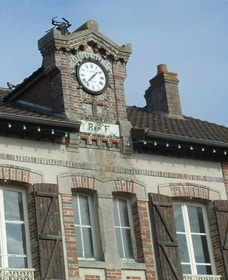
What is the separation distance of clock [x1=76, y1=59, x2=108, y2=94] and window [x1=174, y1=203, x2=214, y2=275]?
3379 millimetres

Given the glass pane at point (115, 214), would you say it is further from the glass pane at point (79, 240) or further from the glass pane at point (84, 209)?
the glass pane at point (79, 240)

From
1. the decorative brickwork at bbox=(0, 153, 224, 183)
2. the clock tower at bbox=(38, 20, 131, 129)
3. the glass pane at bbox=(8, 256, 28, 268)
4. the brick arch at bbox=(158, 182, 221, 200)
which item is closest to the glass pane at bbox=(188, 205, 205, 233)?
the brick arch at bbox=(158, 182, 221, 200)

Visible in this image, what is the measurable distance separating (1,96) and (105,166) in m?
4.61

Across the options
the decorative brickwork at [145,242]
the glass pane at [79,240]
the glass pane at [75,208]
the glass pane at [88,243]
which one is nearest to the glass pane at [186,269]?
the decorative brickwork at [145,242]

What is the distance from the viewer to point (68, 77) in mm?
21125

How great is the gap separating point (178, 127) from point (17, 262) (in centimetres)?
648

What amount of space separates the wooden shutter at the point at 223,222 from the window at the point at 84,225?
3.36 m

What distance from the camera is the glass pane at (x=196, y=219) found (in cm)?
2147

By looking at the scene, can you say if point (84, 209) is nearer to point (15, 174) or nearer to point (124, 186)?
point (124, 186)

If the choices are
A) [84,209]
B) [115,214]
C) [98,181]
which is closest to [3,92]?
[98,181]

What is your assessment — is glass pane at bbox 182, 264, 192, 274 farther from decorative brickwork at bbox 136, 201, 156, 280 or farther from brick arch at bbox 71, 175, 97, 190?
brick arch at bbox 71, 175, 97, 190

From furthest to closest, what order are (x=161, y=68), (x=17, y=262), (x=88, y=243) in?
(x=161, y=68) → (x=88, y=243) → (x=17, y=262)

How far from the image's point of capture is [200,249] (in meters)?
21.3

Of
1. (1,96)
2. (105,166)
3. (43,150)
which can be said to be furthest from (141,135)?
(1,96)
